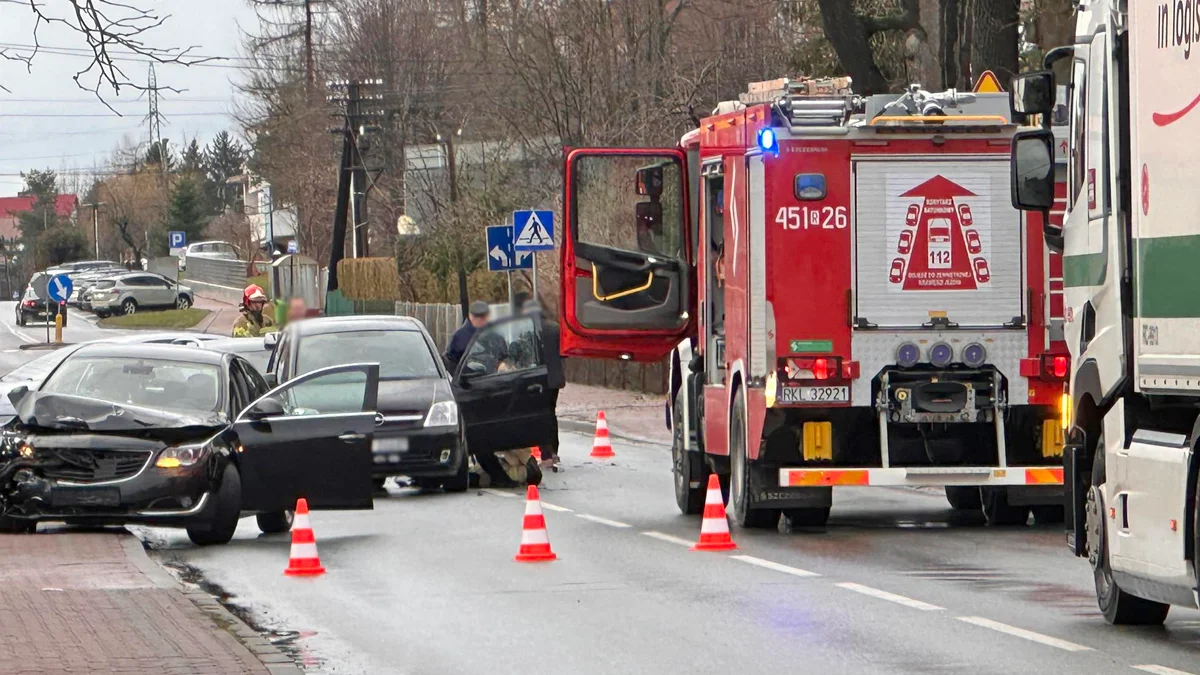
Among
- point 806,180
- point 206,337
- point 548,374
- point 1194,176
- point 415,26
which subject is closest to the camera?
point 1194,176

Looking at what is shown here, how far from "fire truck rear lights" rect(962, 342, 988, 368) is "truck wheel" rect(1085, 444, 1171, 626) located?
4.66 meters

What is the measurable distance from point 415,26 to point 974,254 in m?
33.6

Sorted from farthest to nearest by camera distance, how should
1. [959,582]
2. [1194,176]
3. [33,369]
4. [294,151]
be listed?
[294,151] < [33,369] < [959,582] < [1194,176]

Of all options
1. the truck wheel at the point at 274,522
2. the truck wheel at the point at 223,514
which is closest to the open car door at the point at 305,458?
the truck wheel at the point at 223,514

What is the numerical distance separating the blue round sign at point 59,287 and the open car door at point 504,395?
39.1 m

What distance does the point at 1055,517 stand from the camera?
15.9 m

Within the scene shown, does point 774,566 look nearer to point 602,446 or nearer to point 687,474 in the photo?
point 687,474

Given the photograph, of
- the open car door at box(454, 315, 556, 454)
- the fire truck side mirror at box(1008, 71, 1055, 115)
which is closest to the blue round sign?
the open car door at box(454, 315, 556, 454)

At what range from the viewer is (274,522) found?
53.0ft

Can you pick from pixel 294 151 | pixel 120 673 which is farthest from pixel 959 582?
pixel 294 151

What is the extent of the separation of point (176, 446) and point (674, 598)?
15.2ft

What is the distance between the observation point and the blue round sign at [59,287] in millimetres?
56656

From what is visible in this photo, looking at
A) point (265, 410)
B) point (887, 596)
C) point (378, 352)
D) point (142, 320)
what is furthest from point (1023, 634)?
point (142, 320)

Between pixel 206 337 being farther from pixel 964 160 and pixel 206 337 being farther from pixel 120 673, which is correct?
pixel 120 673
